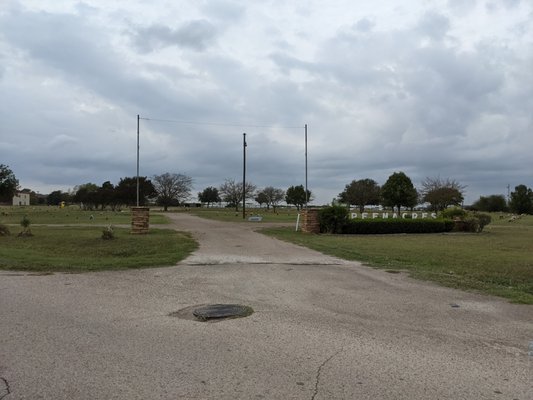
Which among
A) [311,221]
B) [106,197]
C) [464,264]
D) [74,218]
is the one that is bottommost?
[464,264]

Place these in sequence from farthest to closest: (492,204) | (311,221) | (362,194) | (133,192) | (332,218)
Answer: (492,204) → (133,192) → (362,194) → (311,221) → (332,218)

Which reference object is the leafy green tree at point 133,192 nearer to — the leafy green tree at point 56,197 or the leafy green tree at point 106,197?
the leafy green tree at point 106,197

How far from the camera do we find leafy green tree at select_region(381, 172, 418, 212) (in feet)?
166

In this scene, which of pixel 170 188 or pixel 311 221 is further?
pixel 170 188

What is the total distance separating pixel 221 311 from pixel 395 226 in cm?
2059

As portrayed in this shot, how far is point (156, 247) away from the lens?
15.1 meters

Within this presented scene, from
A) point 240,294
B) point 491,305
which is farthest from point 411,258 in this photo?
point 240,294

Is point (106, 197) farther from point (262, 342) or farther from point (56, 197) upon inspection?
point (262, 342)

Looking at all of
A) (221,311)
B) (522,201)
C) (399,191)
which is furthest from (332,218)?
(522,201)

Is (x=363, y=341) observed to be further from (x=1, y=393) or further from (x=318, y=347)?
(x=1, y=393)

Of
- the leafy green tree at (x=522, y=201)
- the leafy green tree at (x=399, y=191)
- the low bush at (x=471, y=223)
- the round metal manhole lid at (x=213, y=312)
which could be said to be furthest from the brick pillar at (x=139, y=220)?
the leafy green tree at (x=522, y=201)

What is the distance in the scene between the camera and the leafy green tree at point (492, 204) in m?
91.3

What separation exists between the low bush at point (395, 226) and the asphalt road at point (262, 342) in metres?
15.4

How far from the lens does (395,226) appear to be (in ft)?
84.1
